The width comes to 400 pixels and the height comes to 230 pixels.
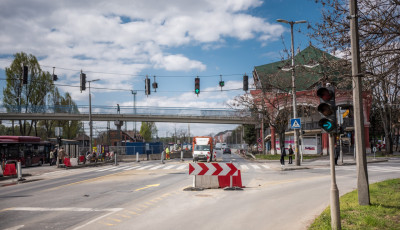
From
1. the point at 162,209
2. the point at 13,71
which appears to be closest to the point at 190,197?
the point at 162,209

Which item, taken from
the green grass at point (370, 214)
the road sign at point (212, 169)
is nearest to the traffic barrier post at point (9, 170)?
the road sign at point (212, 169)

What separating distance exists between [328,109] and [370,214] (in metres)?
2.74

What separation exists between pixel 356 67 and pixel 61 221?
28.1 feet

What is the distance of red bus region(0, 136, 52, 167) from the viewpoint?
30.6 m

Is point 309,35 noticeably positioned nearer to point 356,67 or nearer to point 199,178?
point 356,67

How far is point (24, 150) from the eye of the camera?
1288 inches

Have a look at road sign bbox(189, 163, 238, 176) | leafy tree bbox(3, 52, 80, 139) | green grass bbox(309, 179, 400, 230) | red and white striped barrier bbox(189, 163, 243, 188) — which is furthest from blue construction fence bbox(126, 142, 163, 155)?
green grass bbox(309, 179, 400, 230)

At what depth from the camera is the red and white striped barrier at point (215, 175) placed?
1376 centimetres

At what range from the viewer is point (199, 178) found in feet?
46.5

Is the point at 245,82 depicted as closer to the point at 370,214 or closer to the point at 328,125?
the point at 370,214

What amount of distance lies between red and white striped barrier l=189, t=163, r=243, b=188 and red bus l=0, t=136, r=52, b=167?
2141cm

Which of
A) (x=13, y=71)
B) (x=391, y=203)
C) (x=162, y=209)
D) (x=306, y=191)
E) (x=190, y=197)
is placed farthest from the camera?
(x=13, y=71)

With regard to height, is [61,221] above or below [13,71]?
below

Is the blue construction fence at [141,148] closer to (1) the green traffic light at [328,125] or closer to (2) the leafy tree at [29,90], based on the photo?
(2) the leafy tree at [29,90]
